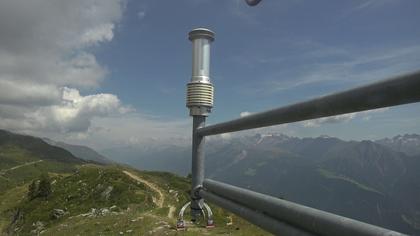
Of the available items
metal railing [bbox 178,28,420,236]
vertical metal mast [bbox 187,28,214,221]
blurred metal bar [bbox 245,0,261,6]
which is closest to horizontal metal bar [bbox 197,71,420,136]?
metal railing [bbox 178,28,420,236]

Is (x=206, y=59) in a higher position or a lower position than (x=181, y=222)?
higher

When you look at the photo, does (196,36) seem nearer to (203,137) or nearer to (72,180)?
(203,137)

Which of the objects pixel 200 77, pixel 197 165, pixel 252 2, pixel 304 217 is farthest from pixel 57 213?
pixel 304 217

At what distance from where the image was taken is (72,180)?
3543 inches

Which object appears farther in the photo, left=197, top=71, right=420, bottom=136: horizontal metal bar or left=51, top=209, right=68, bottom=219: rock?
left=51, top=209, right=68, bottom=219: rock

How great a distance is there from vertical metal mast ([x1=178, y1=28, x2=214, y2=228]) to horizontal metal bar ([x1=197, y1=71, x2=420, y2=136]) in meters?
1.63

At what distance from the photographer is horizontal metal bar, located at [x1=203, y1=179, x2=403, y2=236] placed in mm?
1613

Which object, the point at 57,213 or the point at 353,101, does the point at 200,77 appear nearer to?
the point at 353,101

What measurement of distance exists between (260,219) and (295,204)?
20.7 inches

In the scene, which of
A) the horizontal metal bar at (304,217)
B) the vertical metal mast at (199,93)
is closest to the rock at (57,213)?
the vertical metal mast at (199,93)

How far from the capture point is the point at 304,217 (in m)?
2.05

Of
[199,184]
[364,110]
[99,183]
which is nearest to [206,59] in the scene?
[199,184]

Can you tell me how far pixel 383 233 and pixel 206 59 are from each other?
3.20 m

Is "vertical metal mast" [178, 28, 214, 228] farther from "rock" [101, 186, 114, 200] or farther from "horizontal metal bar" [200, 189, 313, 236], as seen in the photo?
"rock" [101, 186, 114, 200]
